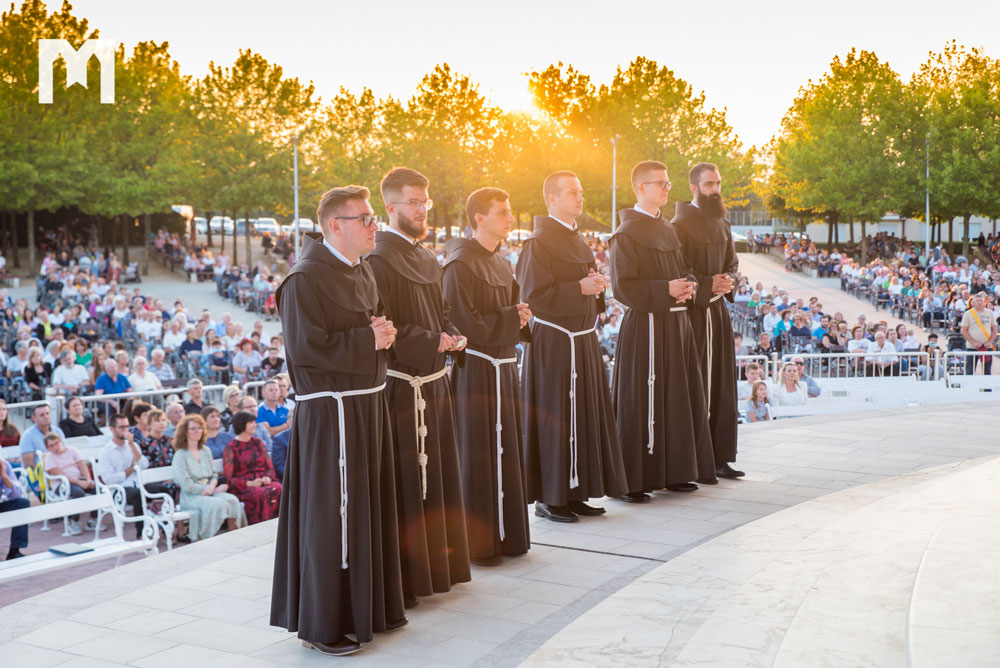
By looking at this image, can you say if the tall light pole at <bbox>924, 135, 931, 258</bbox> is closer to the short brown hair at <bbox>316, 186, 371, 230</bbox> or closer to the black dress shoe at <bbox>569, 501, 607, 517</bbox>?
the black dress shoe at <bbox>569, 501, 607, 517</bbox>

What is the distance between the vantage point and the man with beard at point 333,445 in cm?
458

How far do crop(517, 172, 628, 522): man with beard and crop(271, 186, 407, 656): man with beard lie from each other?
210 centimetres

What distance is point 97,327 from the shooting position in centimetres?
2289

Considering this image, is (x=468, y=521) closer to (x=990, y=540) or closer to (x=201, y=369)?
(x=990, y=540)

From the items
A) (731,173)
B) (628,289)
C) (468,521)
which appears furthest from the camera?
(731,173)

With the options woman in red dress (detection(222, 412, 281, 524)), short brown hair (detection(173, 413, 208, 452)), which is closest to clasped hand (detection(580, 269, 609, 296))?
woman in red dress (detection(222, 412, 281, 524))

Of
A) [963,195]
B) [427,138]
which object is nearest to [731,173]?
[963,195]

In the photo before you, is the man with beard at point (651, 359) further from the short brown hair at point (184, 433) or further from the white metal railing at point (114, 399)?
the white metal railing at point (114, 399)

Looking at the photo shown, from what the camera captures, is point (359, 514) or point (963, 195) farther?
point (963, 195)

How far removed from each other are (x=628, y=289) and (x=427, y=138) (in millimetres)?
41838

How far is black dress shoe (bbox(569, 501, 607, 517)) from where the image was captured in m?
Answer: 6.97

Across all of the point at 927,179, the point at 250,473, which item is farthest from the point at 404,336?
the point at 927,179

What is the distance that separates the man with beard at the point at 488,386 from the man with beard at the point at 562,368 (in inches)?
26.9

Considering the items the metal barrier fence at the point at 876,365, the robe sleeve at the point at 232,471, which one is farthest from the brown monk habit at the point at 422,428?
the metal barrier fence at the point at 876,365
